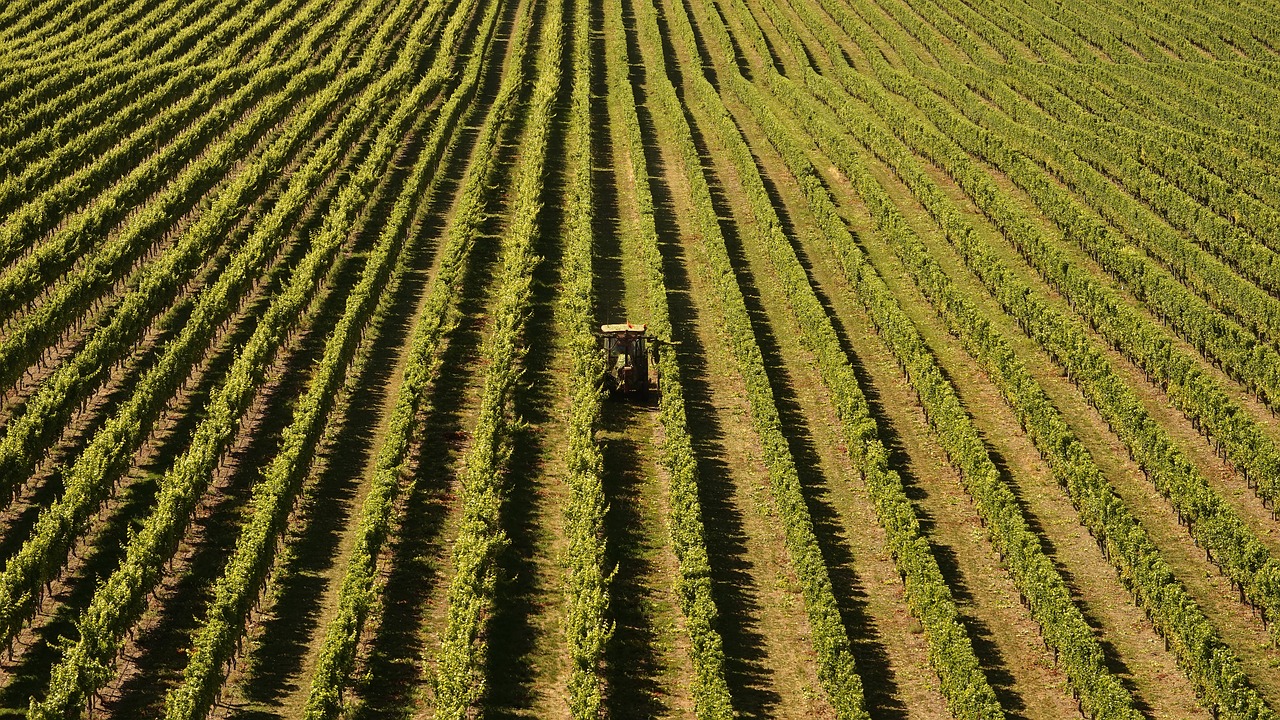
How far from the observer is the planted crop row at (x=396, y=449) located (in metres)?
26.0

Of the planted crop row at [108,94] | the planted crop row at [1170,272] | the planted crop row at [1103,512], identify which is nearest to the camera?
the planted crop row at [1103,512]

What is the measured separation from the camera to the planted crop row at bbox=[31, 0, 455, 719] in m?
25.1

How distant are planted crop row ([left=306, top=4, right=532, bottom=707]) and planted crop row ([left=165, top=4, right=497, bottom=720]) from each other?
1.64m

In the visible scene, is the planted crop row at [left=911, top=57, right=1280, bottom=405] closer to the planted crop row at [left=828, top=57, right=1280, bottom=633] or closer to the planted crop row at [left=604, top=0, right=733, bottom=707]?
the planted crop row at [left=828, top=57, right=1280, bottom=633]

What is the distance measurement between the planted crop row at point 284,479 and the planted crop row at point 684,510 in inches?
340

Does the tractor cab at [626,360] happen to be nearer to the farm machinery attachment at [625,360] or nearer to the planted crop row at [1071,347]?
the farm machinery attachment at [625,360]

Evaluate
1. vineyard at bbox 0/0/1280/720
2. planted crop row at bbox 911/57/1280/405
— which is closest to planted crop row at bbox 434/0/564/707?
vineyard at bbox 0/0/1280/720

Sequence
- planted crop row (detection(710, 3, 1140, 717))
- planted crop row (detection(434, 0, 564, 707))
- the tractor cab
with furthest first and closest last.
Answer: the tractor cab → planted crop row (detection(710, 3, 1140, 717)) → planted crop row (detection(434, 0, 564, 707))

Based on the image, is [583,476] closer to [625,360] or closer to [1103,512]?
[625,360]

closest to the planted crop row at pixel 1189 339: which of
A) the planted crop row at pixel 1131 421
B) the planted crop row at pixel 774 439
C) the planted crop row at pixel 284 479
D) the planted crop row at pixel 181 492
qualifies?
the planted crop row at pixel 1131 421

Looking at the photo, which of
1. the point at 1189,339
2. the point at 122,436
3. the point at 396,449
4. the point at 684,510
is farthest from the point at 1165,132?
the point at 122,436

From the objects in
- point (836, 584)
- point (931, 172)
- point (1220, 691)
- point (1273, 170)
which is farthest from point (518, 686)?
point (1273, 170)

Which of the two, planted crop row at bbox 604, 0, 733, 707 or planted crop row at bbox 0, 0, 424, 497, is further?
planted crop row at bbox 0, 0, 424, 497

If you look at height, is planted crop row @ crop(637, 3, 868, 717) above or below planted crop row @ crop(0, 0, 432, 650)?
below
